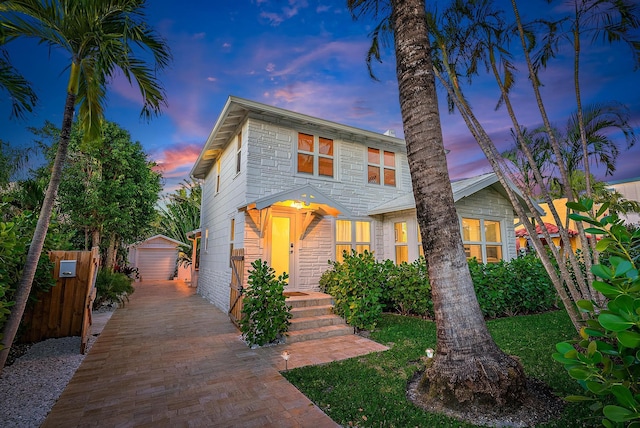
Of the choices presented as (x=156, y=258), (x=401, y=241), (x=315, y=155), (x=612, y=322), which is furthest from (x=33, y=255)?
(x=156, y=258)

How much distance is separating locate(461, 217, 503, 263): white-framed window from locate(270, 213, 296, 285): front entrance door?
5.01m

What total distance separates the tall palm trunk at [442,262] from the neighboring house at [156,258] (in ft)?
63.9

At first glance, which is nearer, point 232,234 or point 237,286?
point 237,286

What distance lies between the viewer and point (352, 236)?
29.8 ft

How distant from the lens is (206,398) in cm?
337

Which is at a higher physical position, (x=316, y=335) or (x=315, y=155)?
(x=315, y=155)

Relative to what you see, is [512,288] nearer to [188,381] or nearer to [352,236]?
[352,236]

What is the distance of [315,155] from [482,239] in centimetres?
570

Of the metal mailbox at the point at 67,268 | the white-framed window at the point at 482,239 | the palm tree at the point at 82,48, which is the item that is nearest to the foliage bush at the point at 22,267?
the metal mailbox at the point at 67,268

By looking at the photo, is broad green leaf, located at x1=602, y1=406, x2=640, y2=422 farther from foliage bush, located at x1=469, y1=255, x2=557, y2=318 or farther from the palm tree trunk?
foliage bush, located at x1=469, y1=255, x2=557, y2=318

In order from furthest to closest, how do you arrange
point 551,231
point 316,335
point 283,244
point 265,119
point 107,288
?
point 551,231, point 107,288, point 283,244, point 265,119, point 316,335

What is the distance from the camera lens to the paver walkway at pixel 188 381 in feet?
9.71

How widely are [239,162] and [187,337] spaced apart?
15.7 feet

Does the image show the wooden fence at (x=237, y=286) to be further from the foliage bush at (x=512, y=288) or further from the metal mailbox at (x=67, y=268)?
the foliage bush at (x=512, y=288)
